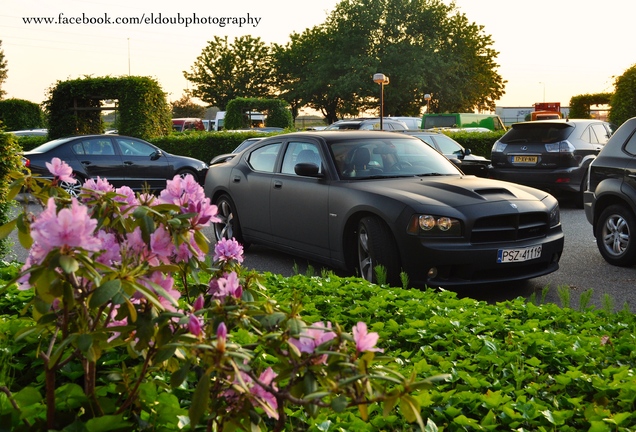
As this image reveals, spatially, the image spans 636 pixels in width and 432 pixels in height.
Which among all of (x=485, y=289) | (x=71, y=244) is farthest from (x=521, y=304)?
(x=71, y=244)

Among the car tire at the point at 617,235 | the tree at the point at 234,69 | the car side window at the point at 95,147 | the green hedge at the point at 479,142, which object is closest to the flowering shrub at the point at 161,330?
the car tire at the point at 617,235

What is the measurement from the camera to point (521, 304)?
5363mm

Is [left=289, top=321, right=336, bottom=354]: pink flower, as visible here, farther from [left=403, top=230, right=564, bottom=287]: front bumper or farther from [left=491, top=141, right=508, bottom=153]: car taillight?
[left=491, top=141, right=508, bottom=153]: car taillight

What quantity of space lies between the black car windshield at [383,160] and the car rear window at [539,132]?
710 cm

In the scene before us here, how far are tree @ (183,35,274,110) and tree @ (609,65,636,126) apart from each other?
56.0m

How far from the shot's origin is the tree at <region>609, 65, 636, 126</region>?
75.3 feet

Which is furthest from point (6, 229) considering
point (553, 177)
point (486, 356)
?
point (553, 177)

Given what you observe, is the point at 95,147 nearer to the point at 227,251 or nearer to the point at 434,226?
the point at 434,226

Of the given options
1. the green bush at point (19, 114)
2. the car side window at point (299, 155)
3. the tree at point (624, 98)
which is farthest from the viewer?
the green bush at point (19, 114)

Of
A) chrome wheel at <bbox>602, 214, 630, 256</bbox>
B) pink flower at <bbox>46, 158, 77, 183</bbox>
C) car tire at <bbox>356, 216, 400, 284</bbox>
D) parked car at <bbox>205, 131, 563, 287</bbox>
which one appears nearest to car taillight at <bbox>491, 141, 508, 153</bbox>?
chrome wheel at <bbox>602, 214, 630, 256</bbox>

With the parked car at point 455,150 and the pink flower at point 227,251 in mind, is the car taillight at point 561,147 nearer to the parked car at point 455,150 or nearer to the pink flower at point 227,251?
the parked car at point 455,150

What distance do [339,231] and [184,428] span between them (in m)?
5.44

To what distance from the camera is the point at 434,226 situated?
7262 mm

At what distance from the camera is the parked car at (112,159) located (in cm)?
1733
